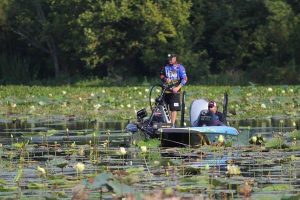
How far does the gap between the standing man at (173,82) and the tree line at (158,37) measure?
2770cm

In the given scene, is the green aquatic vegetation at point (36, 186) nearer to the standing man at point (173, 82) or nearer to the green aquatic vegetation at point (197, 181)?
the green aquatic vegetation at point (197, 181)

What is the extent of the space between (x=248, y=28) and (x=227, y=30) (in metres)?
1.05

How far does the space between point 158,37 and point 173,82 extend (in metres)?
30.4

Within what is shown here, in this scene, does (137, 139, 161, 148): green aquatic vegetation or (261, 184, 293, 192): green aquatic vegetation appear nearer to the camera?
(261, 184, 293, 192): green aquatic vegetation

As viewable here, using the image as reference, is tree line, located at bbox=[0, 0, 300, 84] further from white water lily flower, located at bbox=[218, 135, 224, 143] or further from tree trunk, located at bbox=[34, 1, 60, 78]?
white water lily flower, located at bbox=[218, 135, 224, 143]

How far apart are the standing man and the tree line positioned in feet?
90.9

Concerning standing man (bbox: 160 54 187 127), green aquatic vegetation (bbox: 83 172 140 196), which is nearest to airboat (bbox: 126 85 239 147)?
standing man (bbox: 160 54 187 127)

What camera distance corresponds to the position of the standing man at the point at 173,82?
17.9 m

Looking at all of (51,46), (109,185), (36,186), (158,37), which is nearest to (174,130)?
(36,186)

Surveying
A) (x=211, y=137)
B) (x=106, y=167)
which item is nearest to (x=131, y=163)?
(x=106, y=167)

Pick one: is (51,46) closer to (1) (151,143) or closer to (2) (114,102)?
(2) (114,102)

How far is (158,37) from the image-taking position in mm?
48406

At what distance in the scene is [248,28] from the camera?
1957 inches

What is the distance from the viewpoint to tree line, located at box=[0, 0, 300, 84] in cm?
4716
